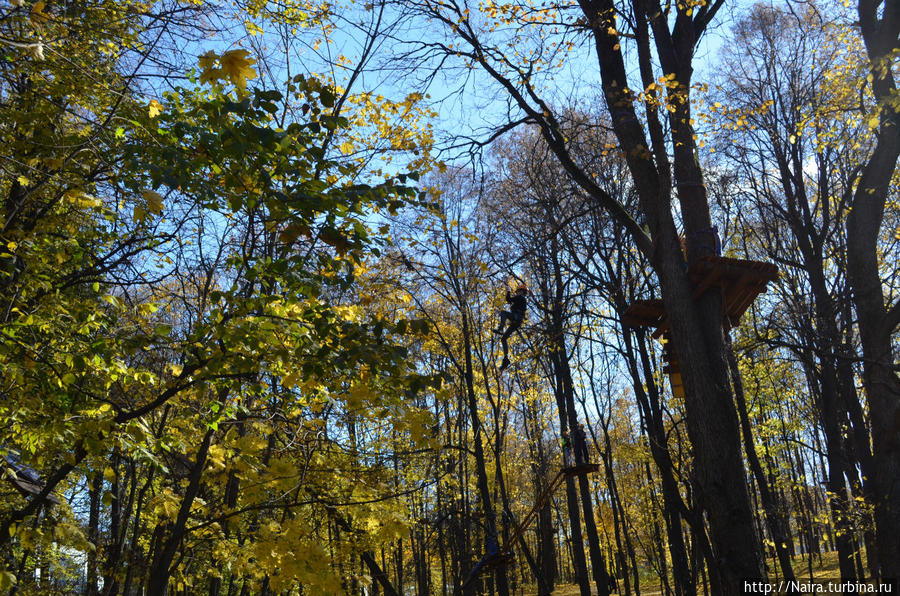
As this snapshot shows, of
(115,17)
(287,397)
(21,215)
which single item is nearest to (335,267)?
(287,397)

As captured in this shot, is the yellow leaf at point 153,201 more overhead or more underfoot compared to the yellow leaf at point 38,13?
more underfoot

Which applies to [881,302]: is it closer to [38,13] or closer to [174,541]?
[174,541]

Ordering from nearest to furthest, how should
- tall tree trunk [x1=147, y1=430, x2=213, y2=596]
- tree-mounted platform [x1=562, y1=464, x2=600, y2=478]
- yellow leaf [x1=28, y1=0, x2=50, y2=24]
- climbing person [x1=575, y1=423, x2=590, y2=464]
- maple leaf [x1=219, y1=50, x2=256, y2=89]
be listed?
1. maple leaf [x1=219, y1=50, x2=256, y2=89]
2. yellow leaf [x1=28, y1=0, x2=50, y2=24]
3. tall tree trunk [x1=147, y1=430, x2=213, y2=596]
4. tree-mounted platform [x1=562, y1=464, x2=600, y2=478]
5. climbing person [x1=575, y1=423, x2=590, y2=464]

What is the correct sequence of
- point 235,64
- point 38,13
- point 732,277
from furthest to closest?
point 732,277 → point 38,13 → point 235,64

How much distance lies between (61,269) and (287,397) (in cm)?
314

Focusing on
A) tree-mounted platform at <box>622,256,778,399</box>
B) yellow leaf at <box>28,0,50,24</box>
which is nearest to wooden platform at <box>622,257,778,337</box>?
tree-mounted platform at <box>622,256,778,399</box>

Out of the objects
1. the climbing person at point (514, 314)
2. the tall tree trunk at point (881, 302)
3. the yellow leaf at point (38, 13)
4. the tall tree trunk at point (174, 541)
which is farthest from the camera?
the climbing person at point (514, 314)

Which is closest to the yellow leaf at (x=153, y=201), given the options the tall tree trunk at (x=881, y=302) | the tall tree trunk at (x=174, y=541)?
the tall tree trunk at (x=174, y=541)

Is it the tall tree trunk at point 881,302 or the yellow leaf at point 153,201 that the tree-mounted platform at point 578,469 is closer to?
the tall tree trunk at point 881,302

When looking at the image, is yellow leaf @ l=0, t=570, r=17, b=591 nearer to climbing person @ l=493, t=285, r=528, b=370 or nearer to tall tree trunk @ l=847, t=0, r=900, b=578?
climbing person @ l=493, t=285, r=528, b=370

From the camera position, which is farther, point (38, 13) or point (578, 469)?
point (578, 469)

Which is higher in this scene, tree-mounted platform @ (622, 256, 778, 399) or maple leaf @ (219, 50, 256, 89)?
maple leaf @ (219, 50, 256, 89)

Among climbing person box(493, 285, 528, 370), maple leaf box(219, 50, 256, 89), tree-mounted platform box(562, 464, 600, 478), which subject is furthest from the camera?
tree-mounted platform box(562, 464, 600, 478)

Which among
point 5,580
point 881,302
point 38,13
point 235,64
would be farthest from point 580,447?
point 38,13
